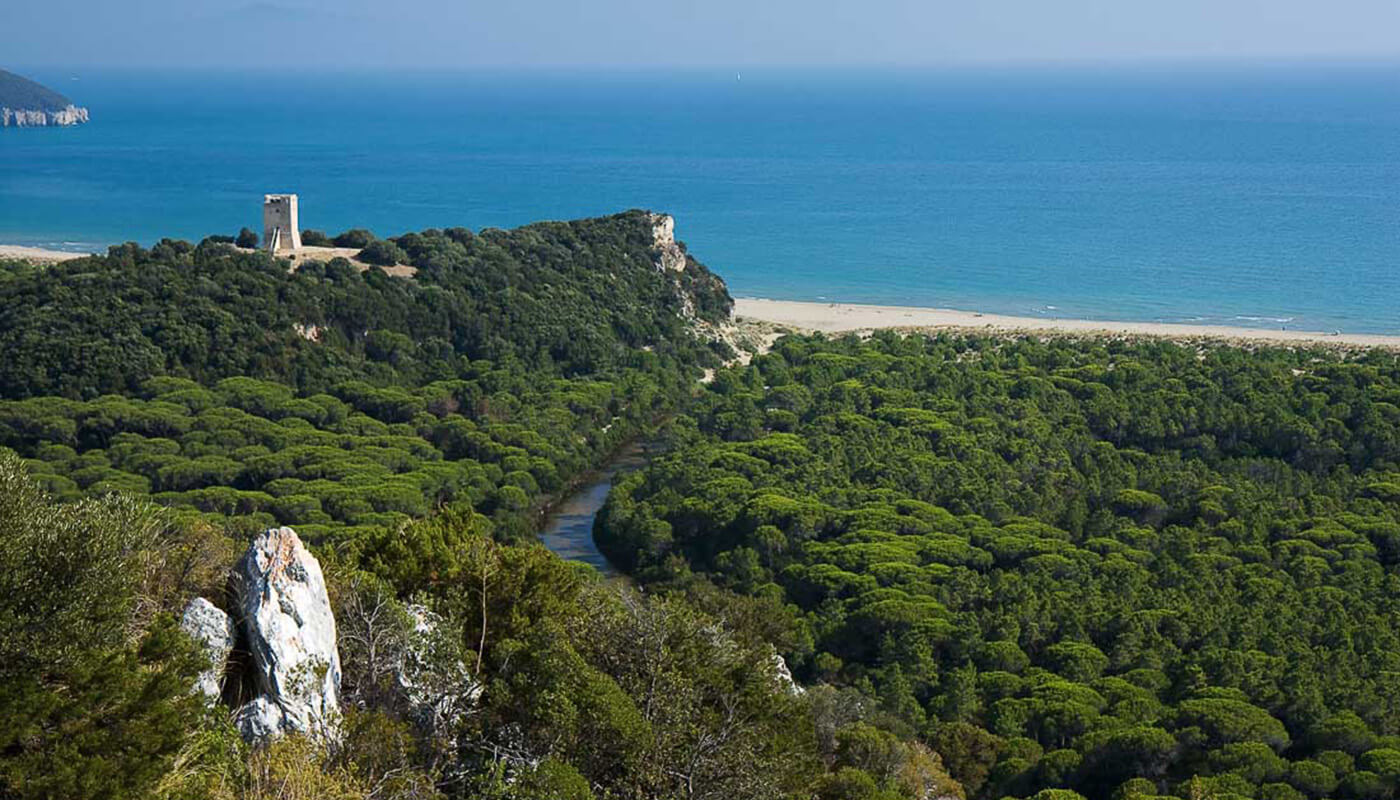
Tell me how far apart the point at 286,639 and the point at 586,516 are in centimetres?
2028

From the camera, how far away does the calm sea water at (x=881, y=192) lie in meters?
62.4

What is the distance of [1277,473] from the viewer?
29.2 m

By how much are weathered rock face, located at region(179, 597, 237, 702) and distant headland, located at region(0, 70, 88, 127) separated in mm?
162849

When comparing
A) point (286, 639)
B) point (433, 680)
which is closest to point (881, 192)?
point (433, 680)

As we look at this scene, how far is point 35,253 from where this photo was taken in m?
63.4

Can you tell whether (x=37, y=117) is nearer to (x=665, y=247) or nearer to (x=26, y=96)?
(x=26, y=96)

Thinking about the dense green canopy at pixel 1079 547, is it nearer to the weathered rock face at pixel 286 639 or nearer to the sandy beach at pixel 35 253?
the weathered rock face at pixel 286 639

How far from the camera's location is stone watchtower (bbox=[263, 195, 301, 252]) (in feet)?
136

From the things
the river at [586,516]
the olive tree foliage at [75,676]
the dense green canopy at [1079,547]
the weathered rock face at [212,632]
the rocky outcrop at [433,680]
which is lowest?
the river at [586,516]

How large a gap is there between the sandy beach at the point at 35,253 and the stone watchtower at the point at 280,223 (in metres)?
19.8

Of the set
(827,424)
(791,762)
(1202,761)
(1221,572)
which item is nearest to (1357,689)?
(1202,761)


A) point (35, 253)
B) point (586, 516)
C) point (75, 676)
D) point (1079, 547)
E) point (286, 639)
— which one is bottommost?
point (586, 516)

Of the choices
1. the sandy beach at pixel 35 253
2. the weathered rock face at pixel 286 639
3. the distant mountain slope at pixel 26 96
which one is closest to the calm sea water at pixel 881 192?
the sandy beach at pixel 35 253

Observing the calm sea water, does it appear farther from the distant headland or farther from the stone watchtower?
the stone watchtower
